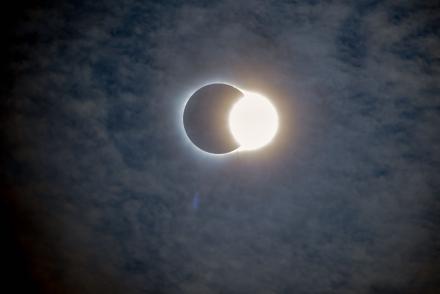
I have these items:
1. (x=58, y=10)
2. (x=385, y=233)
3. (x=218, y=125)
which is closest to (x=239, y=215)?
(x=218, y=125)

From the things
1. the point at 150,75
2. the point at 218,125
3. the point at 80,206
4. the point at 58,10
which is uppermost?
the point at 58,10

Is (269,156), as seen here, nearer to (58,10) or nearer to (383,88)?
(383,88)

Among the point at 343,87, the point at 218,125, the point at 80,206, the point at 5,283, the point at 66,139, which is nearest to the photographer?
the point at 343,87

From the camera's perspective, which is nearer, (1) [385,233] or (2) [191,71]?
(2) [191,71]

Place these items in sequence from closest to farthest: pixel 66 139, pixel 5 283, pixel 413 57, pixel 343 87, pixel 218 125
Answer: pixel 413 57 < pixel 343 87 < pixel 218 125 < pixel 66 139 < pixel 5 283

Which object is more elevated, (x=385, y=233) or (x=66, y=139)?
(x=66, y=139)

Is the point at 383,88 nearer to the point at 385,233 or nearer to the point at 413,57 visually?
the point at 413,57

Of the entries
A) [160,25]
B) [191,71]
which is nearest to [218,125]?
[191,71]
